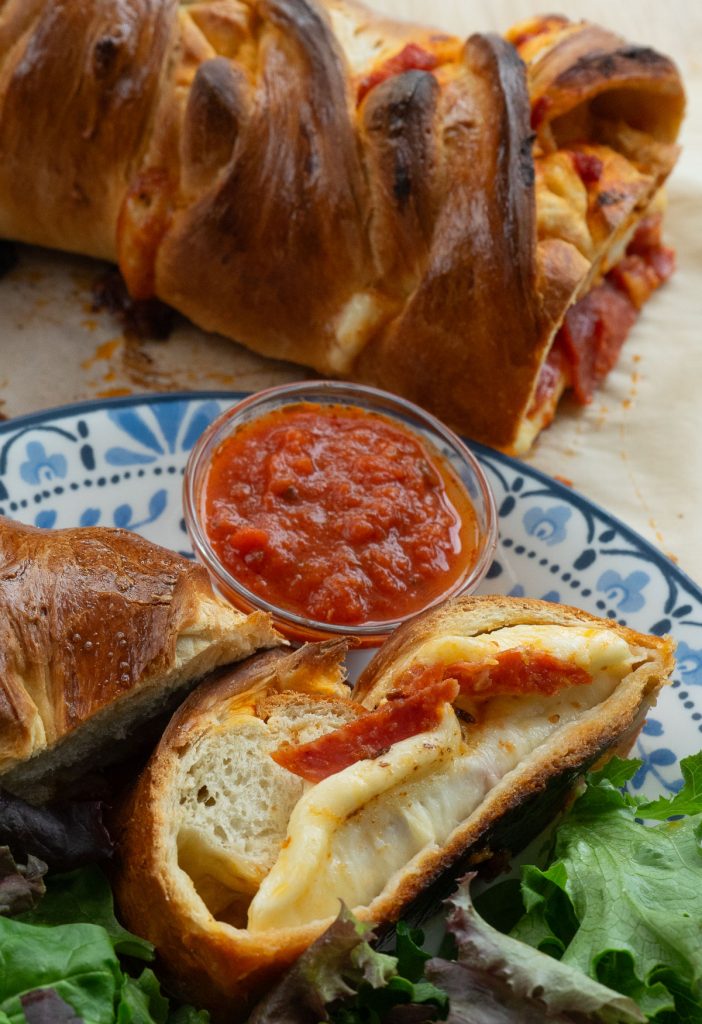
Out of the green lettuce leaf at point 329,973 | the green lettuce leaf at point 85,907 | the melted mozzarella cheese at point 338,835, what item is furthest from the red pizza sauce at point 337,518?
the green lettuce leaf at point 329,973

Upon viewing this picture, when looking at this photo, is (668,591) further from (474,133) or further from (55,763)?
(55,763)

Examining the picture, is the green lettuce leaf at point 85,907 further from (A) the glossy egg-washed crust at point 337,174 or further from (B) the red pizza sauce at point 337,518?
(A) the glossy egg-washed crust at point 337,174

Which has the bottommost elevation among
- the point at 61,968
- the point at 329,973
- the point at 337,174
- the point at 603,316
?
the point at 61,968

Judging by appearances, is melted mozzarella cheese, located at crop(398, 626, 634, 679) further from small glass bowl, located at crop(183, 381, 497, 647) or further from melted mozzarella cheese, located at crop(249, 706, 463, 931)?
small glass bowl, located at crop(183, 381, 497, 647)

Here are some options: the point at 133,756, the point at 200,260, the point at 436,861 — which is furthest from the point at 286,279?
the point at 436,861

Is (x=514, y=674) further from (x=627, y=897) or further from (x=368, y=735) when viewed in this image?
(x=627, y=897)

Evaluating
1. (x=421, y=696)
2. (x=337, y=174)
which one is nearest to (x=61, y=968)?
(x=421, y=696)

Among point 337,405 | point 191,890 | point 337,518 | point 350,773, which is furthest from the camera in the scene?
point 337,405
